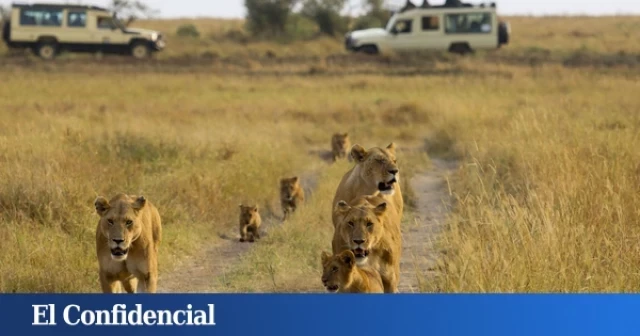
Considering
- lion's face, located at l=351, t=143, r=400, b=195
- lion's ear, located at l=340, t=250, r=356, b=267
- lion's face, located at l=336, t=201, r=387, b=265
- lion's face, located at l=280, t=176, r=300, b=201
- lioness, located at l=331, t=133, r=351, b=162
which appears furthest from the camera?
lioness, located at l=331, t=133, r=351, b=162

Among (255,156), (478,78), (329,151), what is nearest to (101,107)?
(329,151)

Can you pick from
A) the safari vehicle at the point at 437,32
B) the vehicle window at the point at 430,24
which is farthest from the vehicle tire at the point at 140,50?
the vehicle window at the point at 430,24

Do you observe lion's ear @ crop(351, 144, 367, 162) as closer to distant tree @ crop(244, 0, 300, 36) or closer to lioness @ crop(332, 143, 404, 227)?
lioness @ crop(332, 143, 404, 227)

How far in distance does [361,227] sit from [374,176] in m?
1.35

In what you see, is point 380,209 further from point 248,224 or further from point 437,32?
point 437,32

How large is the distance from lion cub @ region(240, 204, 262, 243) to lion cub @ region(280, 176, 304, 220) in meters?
1.10

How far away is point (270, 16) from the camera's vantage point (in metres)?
55.6

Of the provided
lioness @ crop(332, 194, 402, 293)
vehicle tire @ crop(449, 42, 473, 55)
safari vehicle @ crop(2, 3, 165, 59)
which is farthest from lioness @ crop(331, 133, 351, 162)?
safari vehicle @ crop(2, 3, 165, 59)

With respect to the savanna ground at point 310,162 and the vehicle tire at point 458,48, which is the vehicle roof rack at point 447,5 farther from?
the savanna ground at point 310,162

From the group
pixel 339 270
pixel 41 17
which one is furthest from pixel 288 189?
pixel 41 17

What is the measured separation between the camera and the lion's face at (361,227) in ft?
21.2

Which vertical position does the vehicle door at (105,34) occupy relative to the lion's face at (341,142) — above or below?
above

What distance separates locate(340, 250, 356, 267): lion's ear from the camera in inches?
238

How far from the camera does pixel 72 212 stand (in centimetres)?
979
